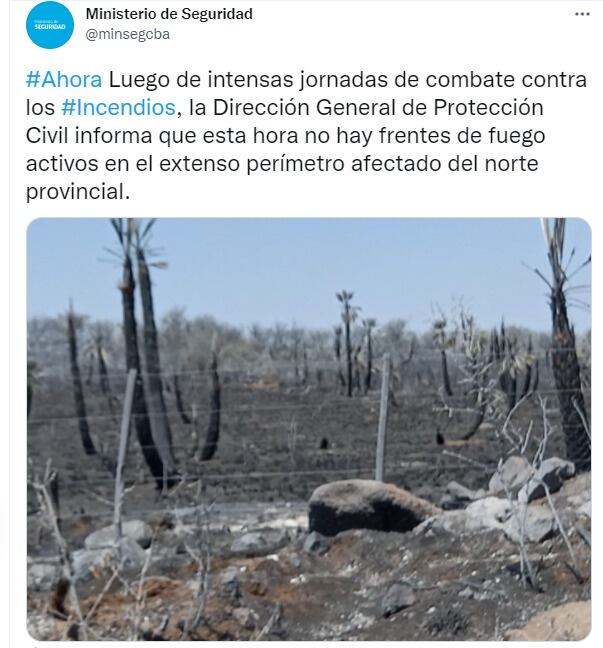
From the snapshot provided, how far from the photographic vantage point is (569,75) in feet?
13.4

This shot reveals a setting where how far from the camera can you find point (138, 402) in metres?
6.85

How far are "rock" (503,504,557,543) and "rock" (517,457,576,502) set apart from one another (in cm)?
10

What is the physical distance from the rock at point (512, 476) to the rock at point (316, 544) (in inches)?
38.0

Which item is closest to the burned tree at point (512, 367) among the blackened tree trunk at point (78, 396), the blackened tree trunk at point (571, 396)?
the blackened tree trunk at point (571, 396)

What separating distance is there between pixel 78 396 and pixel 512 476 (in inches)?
140

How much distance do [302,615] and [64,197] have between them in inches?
82.0

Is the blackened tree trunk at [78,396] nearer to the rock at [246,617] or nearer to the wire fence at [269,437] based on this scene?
the wire fence at [269,437]

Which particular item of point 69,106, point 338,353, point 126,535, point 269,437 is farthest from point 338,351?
point 69,106

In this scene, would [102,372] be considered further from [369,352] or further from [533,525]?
[533,525]

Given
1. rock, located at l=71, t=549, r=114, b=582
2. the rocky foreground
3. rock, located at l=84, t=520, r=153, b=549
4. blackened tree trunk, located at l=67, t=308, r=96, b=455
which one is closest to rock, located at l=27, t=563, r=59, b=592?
the rocky foreground

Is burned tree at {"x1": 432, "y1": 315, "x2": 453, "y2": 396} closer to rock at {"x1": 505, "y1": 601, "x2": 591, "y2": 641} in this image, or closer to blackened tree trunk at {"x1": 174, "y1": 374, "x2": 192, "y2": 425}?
rock at {"x1": 505, "y1": 601, "x2": 591, "y2": 641}

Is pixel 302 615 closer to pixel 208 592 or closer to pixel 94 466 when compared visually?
pixel 208 592

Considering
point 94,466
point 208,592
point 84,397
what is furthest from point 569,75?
point 84,397

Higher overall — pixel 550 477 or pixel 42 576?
pixel 550 477
